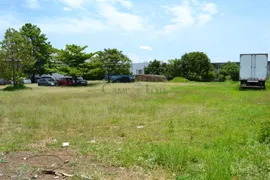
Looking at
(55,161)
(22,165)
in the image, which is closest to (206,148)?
(55,161)

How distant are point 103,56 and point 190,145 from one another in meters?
35.3

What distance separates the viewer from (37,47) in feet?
138

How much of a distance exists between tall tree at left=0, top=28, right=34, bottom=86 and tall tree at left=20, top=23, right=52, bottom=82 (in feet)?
49.8

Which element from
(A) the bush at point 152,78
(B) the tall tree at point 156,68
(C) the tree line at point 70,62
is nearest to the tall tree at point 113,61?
(C) the tree line at point 70,62

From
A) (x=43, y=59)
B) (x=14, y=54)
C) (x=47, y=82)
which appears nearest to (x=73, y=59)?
(x=47, y=82)

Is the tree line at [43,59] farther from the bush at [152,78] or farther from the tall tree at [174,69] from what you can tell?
the tall tree at [174,69]

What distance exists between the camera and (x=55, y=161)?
437 centimetres

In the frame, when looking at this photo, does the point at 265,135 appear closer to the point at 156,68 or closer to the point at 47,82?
the point at 47,82

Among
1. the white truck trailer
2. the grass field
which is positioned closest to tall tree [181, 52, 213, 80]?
the white truck trailer

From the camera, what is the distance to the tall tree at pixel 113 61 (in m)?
39.4

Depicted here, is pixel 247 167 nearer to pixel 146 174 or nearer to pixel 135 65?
pixel 146 174

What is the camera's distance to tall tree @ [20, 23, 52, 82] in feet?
134

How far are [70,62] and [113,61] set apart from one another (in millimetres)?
8963

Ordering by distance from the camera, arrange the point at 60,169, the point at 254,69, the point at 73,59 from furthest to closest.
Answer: the point at 73,59 < the point at 254,69 < the point at 60,169
